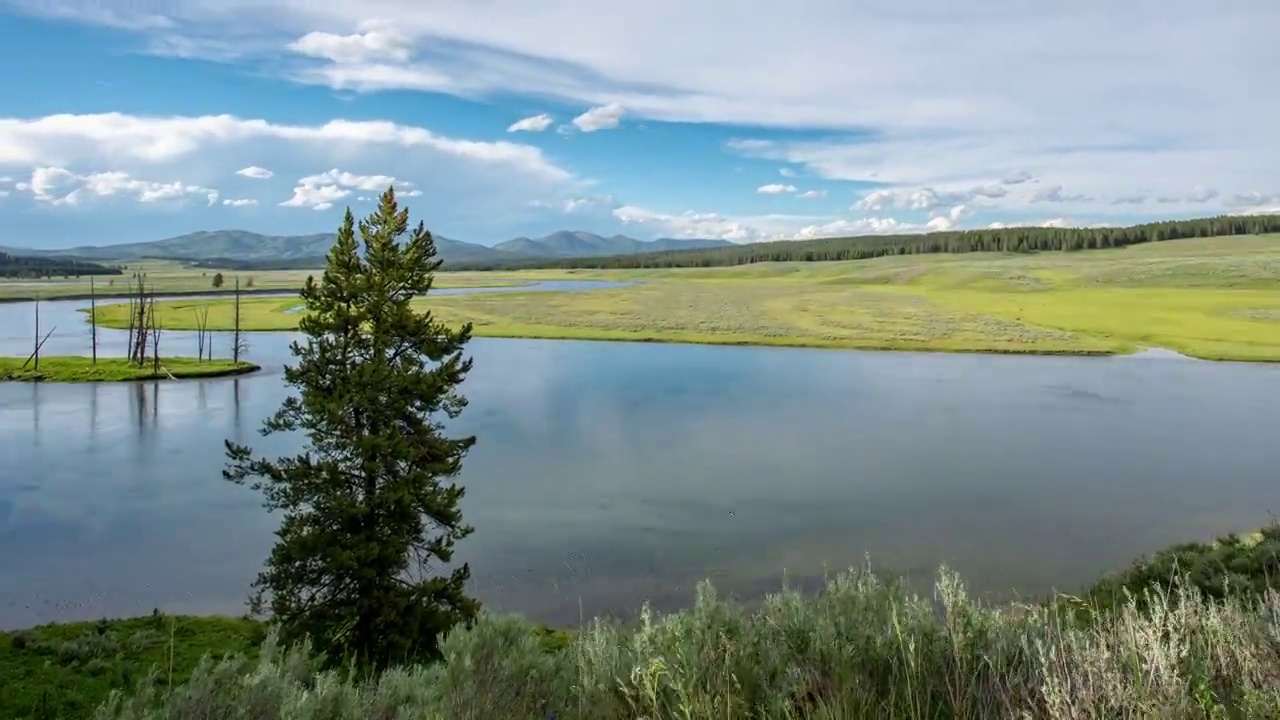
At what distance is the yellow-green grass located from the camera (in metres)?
37.1

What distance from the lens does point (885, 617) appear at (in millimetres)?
4309

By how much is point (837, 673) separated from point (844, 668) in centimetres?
5

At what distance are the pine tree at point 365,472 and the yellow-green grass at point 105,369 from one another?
30.5m

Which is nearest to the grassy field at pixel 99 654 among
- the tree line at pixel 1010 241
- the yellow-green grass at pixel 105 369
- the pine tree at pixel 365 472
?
the pine tree at pixel 365 472

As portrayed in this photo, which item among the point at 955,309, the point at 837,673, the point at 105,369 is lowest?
the point at 105,369

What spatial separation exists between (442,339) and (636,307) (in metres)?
55.4

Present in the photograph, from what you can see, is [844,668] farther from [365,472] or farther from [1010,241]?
[1010,241]

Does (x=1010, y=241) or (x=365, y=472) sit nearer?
(x=365, y=472)

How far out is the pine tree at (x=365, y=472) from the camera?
1096 centimetres

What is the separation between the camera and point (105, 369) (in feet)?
125

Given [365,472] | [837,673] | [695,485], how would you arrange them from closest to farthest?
[837,673] < [365,472] < [695,485]

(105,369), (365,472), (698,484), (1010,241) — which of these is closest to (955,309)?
(698,484)

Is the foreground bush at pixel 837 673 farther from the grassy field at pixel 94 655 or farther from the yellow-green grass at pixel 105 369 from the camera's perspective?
the yellow-green grass at pixel 105 369

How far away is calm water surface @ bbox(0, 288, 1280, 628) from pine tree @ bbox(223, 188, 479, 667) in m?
2.70
